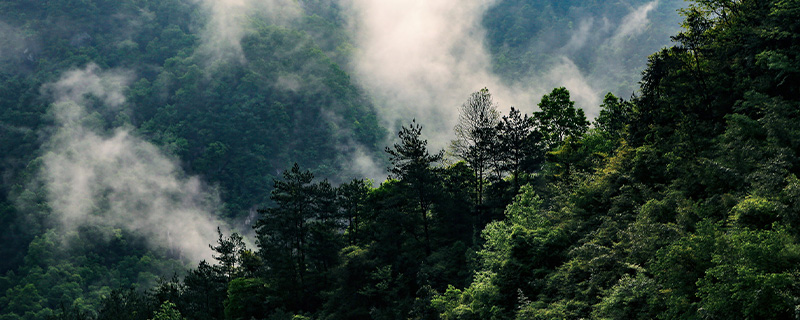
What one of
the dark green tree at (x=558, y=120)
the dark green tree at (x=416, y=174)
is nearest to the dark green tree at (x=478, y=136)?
the dark green tree at (x=416, y=174)

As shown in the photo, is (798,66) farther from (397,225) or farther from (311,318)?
(311,318)

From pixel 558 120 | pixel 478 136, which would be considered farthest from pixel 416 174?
pixel 558 120

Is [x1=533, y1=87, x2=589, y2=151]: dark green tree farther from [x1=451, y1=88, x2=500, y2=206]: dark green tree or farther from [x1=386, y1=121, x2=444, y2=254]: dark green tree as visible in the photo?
[x1=386, y1=121, x2=444, y2=254]: dark green tree

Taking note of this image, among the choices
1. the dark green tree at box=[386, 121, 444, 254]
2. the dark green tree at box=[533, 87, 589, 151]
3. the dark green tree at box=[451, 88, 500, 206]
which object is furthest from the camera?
the dark green tree at box=[533, 87, 589, 151]

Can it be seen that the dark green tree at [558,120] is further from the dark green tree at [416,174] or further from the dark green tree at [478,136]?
the dark green tree at [416,174]

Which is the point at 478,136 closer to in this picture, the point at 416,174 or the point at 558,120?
the point at 416,174

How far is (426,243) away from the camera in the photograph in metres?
50.9

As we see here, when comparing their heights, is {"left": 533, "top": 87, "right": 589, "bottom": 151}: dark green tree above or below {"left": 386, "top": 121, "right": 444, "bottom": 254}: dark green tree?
above

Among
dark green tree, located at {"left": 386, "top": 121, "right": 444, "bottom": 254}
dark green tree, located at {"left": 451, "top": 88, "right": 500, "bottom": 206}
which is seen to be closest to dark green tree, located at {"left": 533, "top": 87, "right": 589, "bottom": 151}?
dark green tree, located at {"left": 451, "top": 88, "right": 500, "bottom": 206}

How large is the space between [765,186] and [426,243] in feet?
109

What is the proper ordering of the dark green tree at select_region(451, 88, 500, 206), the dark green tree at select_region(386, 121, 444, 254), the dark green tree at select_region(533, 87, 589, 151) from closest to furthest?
the dark green tree at select_region(386, 121, 444, 254)
the dark green tree at select_region(451, 88, 500, 206)
the dark green tree at select_region(533, 87, 589, 151)

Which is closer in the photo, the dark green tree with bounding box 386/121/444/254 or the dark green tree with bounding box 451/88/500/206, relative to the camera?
the dark green tree with bounding box 386/121/444/254

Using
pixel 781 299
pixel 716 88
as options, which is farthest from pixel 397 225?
pixel 781 299

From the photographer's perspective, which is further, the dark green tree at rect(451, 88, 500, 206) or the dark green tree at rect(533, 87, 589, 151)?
the dark green tree at rect(533, 87, 589, 151)
